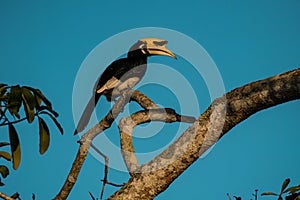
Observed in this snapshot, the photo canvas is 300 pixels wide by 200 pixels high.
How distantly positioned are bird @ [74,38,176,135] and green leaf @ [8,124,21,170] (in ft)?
7.31

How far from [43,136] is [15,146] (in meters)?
0.16

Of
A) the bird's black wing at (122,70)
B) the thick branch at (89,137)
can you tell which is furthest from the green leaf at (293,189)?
the bird's black wing at (122,70)

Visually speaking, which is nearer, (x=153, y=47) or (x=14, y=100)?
(x=14, y=100)

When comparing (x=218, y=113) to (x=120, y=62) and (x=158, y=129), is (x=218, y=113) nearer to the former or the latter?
(x=158, y=129)

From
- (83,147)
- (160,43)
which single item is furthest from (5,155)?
(160,43)

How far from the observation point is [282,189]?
8.71 ft

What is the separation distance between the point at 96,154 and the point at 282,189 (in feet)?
4.37

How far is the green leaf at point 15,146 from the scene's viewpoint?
258 centimetres

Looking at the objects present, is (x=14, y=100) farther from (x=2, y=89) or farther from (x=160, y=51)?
(x=160, y=51)

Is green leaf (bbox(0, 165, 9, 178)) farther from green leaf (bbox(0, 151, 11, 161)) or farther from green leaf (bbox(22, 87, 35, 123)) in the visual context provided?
green leaf (bbox(22, 87, 35, 123))

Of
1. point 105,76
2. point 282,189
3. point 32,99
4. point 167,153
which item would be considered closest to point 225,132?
point 167,153

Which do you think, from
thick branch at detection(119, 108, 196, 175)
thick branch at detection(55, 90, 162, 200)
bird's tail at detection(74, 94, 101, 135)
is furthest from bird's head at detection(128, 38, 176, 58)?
thick branch at detection(119, 108, 196, 175)

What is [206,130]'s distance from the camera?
7.15 feet

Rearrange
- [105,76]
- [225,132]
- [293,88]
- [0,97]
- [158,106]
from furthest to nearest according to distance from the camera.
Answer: [105,76] → [158,106] → [0,97] → [225,132] → [293,88]
